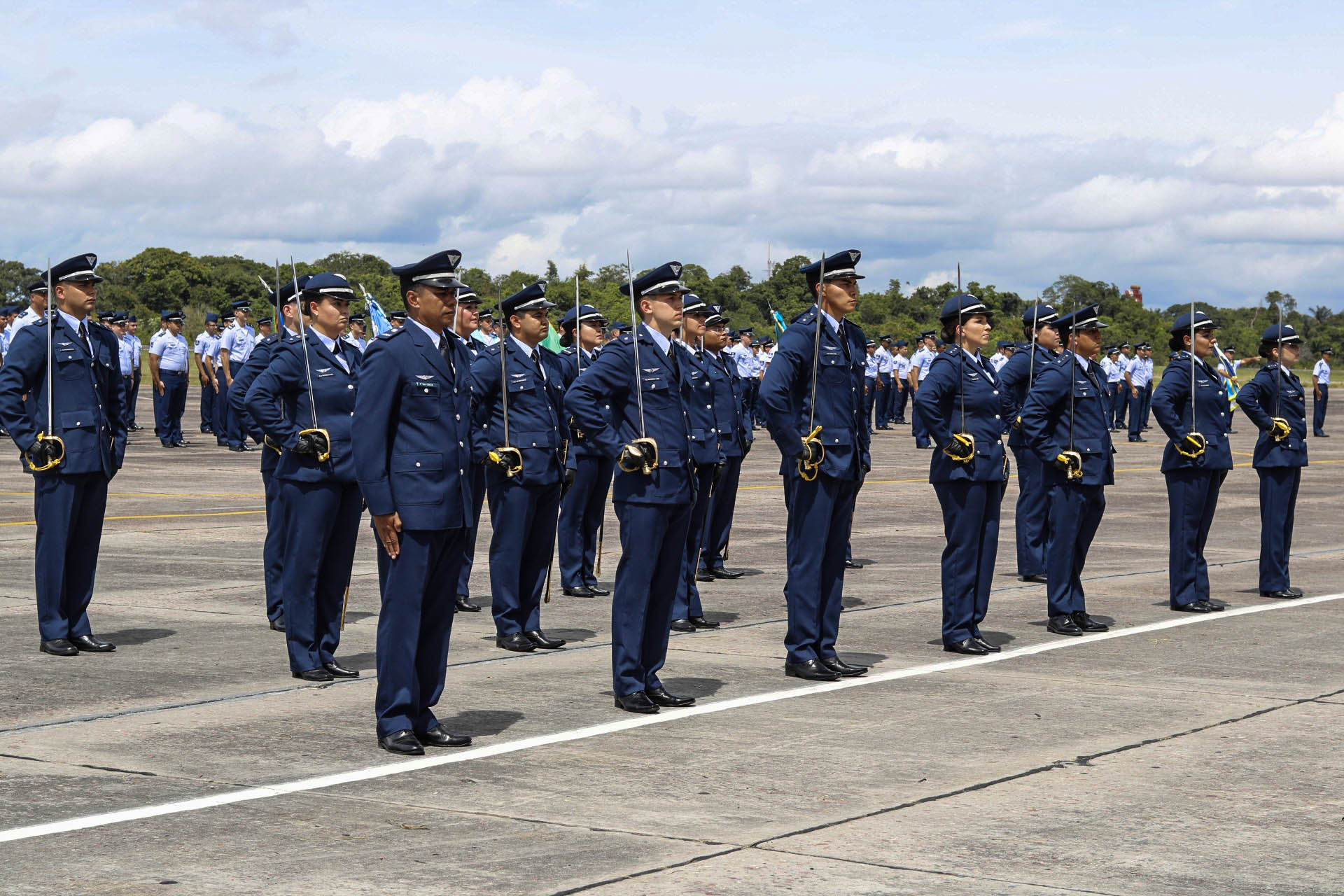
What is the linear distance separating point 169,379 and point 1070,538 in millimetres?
20518

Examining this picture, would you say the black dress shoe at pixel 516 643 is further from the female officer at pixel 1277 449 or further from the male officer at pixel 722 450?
the female officer at pixel 1277 449

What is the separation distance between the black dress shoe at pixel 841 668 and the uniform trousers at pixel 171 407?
2119cm

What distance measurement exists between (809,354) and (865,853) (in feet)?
12.7

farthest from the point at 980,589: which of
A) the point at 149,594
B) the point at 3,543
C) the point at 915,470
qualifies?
the point at 915,470

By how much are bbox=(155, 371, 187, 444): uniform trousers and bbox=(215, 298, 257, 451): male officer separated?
61 centimetres

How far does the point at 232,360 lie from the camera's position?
89.7ft

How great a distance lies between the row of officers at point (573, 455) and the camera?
7375mm

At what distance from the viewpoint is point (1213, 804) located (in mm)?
6395

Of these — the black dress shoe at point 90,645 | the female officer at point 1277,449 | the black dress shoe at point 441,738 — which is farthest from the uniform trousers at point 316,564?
the female officer at point 1277,449

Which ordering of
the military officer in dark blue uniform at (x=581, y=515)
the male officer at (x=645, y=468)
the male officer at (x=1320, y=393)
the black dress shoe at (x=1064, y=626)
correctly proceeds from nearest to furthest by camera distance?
the male officer at (x=645, y=468) → the black dress shoe at (x=1064, y=626) → the military officer in dark blue uniform at (x=581, y=515) → the male officer at (x=1320, y=393)

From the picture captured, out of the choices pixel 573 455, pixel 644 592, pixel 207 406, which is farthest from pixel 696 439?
pixel 207 406

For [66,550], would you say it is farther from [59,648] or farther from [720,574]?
[720,574]

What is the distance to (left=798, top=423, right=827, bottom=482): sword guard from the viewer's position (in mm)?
9008

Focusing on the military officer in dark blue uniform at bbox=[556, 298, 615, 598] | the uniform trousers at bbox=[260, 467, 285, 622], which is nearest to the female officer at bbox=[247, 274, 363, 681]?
the uniform trousers at bbox=[260, 467, 285, 622]
